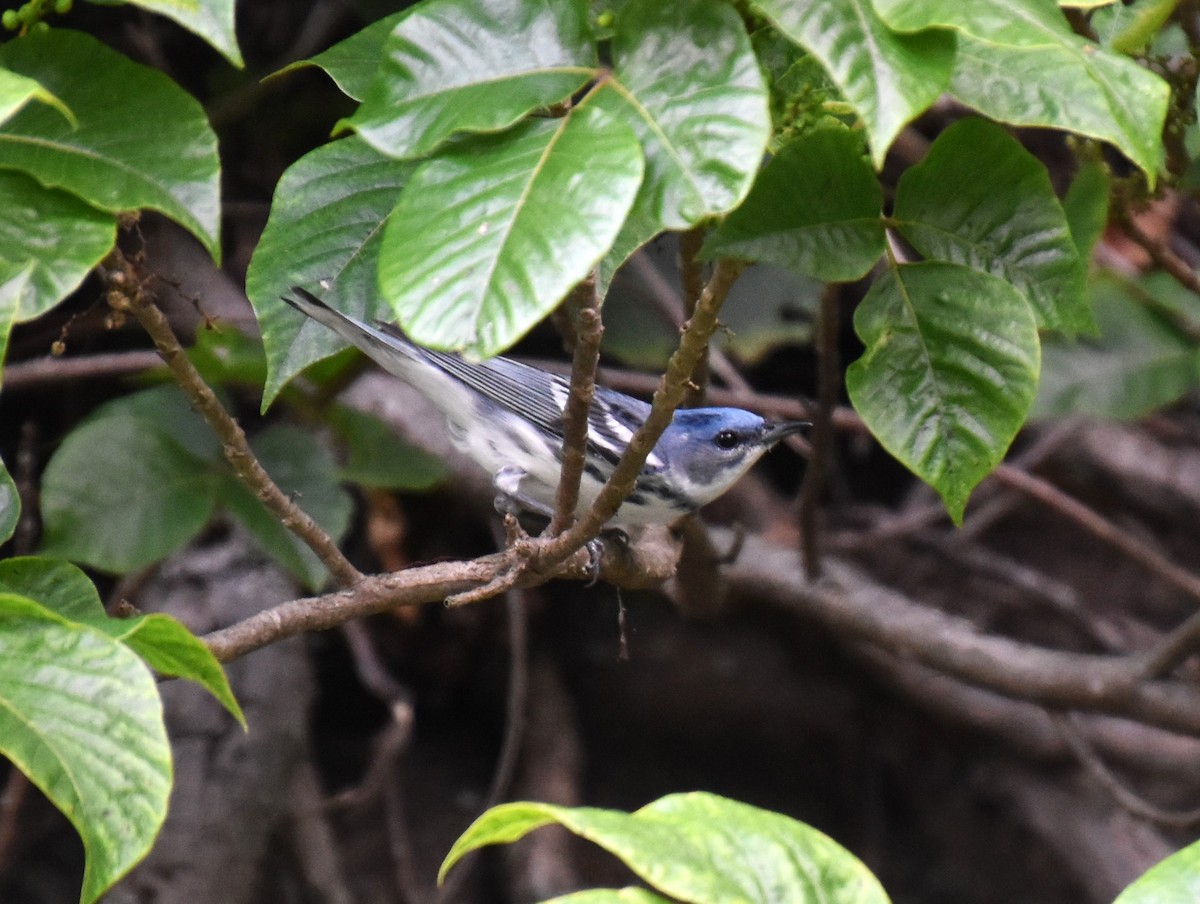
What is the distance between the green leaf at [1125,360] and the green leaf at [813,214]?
79.1 inches

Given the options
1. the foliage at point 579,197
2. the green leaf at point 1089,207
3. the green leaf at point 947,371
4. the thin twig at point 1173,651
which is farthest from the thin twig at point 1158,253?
the green leaf at point 947,371

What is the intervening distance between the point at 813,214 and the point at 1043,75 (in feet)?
0.87

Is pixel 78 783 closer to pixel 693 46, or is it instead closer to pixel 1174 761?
pixel 693 46

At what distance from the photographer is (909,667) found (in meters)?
3.66

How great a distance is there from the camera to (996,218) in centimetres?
145

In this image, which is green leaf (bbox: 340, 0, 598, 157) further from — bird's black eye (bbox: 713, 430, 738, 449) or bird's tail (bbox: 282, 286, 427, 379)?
bird's black eye (bbox: 713, 430, 738, 449)

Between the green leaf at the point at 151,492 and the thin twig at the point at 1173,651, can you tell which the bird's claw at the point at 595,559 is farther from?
the thin twig at the point at 1173,651

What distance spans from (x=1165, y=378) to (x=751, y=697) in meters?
1.47

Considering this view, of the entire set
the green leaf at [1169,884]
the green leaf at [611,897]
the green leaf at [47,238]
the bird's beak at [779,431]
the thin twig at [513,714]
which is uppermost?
the green leaf at [47,238]

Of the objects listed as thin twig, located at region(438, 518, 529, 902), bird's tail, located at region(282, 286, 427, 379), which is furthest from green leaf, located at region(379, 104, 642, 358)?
thin twig, located at region(438, 518, 529, 902)

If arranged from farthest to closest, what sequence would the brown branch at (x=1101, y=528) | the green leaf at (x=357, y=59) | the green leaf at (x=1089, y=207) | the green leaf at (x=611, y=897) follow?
the brown branch at (x=1101, y=528), the green leaf at (x=1089, y=207), the green leaf at (x=357, y=59), the green leaf at (x=611, y=897)

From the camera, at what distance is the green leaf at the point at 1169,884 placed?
1039 millimetres

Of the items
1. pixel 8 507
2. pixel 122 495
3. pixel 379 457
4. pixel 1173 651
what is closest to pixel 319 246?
pixel 8 507

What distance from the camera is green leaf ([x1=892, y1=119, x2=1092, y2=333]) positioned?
56.0 inches
